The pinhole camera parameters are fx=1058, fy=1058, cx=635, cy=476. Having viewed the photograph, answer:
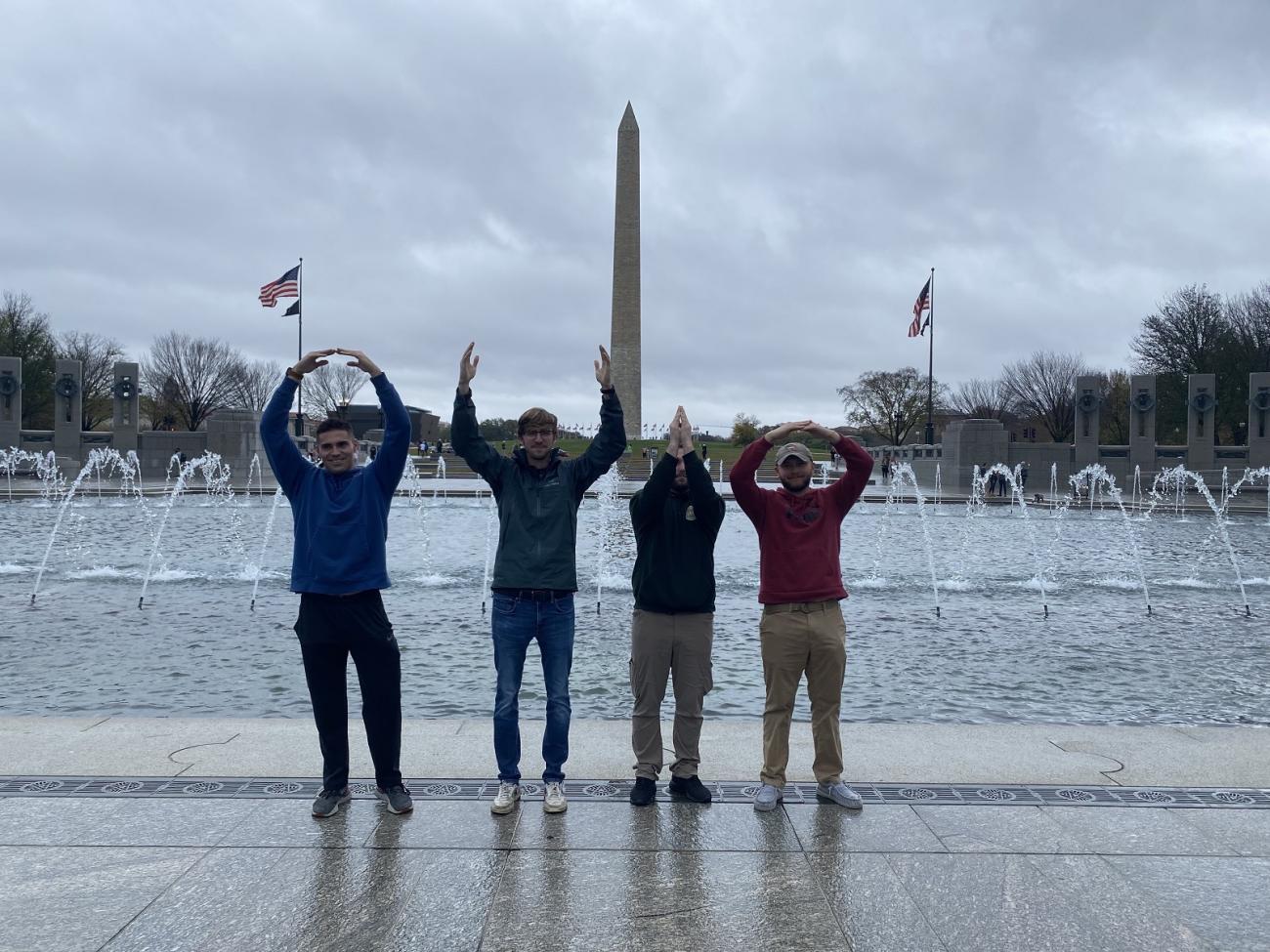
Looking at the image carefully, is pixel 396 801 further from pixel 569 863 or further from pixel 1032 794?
pixel 1032 794

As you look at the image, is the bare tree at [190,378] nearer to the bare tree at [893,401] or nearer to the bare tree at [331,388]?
the bare tree at [331,388]

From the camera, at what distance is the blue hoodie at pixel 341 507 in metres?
4.55

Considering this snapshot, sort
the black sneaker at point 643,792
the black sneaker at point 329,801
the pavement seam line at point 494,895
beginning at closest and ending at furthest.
→ the pavement seam line at point 494,895
the black sneaker at point 329,801
the black sneaker at point 643,792

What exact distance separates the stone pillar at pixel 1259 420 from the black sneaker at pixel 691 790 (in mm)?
45577

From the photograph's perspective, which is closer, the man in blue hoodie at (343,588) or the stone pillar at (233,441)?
the man in blue hoodie at (343,588)

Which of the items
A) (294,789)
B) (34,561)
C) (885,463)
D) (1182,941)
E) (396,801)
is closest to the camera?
(1182,941)

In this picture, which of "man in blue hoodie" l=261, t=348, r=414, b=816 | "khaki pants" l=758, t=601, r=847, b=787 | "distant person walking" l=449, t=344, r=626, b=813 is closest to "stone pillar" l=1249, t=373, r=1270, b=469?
"khaki pants" l=758, t=601, r=847, b=787

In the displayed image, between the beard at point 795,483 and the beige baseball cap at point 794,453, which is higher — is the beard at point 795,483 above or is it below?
below

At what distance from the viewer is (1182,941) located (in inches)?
132

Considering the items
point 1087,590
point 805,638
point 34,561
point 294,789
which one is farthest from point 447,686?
point 34,561

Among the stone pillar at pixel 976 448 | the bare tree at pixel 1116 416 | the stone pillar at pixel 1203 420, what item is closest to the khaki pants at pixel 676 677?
the stone pillar at pixel 976 448

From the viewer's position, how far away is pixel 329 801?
450 cm

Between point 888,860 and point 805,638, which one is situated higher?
point 805,638

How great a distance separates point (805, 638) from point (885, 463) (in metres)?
53.1
